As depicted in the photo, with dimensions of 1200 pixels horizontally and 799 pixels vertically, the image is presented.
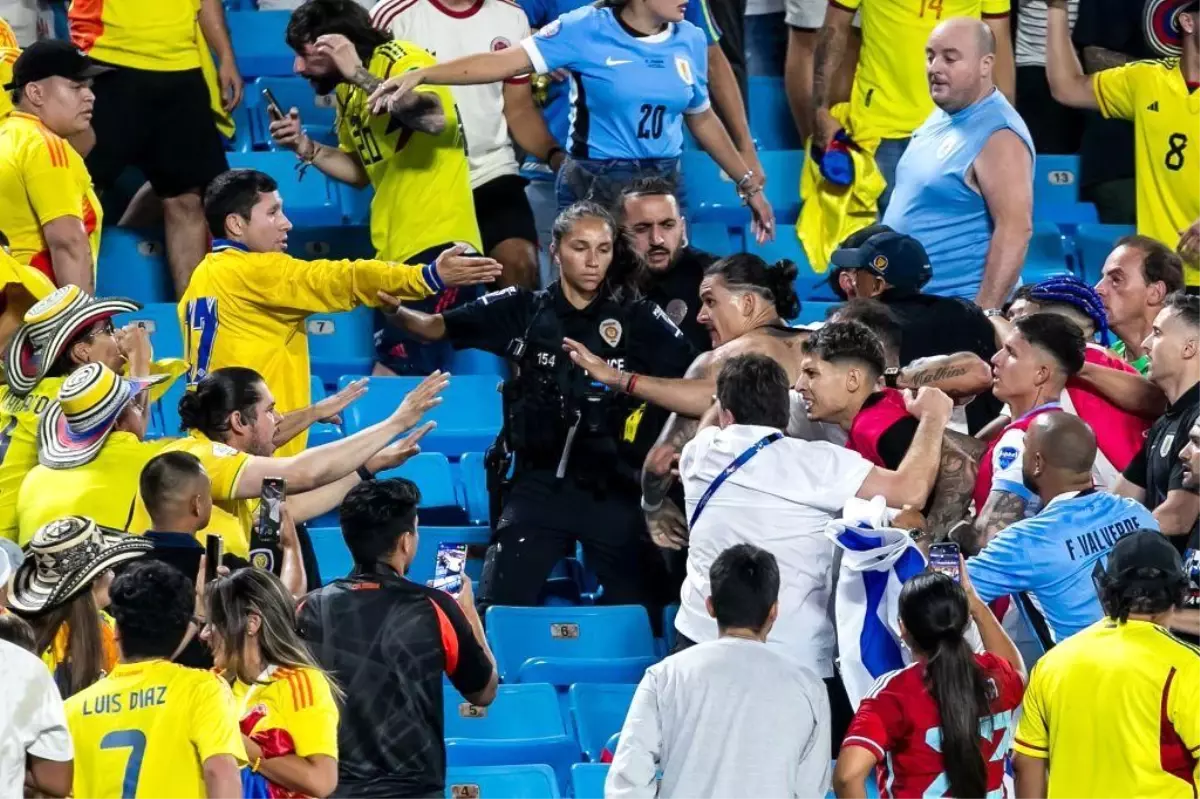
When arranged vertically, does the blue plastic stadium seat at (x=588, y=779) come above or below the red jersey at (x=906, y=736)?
below

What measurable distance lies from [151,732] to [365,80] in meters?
4.24

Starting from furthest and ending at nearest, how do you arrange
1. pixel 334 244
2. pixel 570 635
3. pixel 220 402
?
pixel 334 244 < pixel 570 635 < pixel 220 402

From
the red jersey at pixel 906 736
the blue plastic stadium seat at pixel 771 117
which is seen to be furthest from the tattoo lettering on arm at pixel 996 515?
the blue plastic stadium seat at pixel 771 117

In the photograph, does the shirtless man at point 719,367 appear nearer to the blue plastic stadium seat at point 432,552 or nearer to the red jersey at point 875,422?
the red jersey at point 875,422

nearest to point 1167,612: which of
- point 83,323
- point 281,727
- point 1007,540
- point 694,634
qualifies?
point 1007,540

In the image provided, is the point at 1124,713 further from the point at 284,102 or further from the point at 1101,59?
the point at 284,102

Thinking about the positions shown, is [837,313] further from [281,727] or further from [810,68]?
[810,68]

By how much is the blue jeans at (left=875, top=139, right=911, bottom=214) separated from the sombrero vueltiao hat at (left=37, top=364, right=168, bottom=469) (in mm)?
4238

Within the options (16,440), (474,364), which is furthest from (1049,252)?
(16,440)

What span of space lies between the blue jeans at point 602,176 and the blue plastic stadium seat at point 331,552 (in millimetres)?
1705

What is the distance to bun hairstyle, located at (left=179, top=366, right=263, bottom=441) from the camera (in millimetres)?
6719

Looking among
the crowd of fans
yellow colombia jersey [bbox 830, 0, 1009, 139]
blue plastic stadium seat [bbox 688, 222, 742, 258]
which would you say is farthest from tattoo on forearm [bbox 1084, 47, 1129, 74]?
blue plastic stadium seat [bbox 688, 222, 742, 258]

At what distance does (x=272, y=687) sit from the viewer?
5172 mm

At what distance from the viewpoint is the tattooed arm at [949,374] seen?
6.99m
